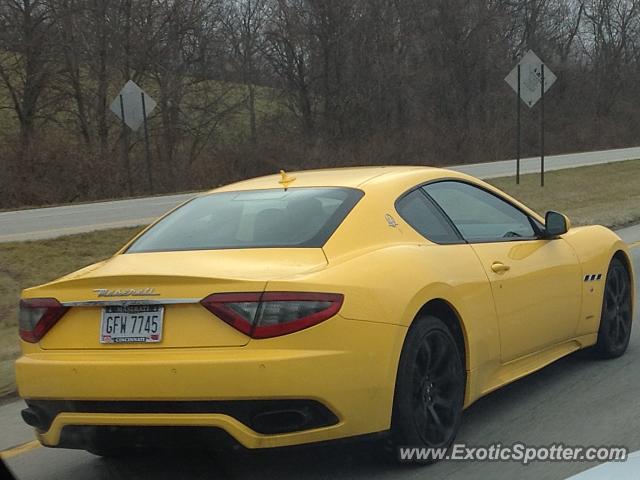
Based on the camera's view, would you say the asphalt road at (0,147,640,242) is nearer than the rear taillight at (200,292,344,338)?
No

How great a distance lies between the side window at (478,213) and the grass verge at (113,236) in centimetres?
343

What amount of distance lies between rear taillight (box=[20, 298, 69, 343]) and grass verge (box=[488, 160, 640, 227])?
45.6 feet

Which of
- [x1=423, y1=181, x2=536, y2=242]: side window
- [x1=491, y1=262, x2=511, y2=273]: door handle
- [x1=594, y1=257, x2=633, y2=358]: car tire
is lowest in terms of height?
[x1=594, y1=257, x2=633, y2=358]: car tire

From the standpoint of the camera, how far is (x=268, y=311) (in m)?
4.01

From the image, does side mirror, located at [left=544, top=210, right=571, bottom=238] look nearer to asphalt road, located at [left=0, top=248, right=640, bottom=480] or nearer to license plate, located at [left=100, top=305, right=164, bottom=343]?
asphalt road, located at [left=0, top=248, right=640, bottom=480]

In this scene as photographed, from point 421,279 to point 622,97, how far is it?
7296 centimetres

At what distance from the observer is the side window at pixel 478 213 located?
5512mm

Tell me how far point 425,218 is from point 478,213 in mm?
999

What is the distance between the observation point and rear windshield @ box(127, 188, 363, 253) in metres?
4.69

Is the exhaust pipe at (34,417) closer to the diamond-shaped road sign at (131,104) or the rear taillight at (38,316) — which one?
the rear taillight at (38,316)

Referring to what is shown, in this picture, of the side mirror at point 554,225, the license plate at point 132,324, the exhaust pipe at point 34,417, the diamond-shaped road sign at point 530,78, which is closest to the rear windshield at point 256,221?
the license plate at point 132,324

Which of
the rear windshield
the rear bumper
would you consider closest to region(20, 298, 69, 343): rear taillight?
the rear bumper

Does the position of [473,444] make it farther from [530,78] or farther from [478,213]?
[530,78]

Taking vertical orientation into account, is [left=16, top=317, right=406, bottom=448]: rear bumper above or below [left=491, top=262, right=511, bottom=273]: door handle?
below
